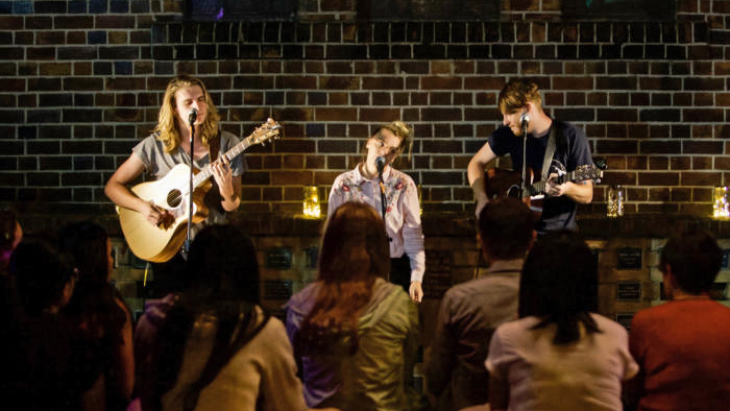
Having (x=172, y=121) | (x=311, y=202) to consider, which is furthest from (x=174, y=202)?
(x=311, y=202)

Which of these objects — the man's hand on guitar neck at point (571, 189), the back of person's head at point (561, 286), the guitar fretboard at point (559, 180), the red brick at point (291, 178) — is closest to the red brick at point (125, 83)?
the red brick at point (291, 178)

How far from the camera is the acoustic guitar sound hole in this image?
15.9 feet

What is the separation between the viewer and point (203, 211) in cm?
479

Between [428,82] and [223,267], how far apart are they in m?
3.63

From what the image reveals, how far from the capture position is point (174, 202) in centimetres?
487

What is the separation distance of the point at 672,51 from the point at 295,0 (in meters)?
3.01

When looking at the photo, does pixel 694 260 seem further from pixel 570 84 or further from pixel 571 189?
pixel 570 84

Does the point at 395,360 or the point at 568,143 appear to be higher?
the point at 568,143

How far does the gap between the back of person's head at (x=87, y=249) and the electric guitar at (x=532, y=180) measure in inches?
104

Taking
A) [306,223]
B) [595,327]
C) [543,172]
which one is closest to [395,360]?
[595,327]

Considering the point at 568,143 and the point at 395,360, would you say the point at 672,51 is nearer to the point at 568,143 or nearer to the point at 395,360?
the point at 568,143

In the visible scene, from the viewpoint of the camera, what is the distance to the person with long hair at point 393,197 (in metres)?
4.76

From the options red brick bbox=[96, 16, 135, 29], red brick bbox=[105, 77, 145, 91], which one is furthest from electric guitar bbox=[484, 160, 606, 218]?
red brick bbox=[96, 16, 135, 29]

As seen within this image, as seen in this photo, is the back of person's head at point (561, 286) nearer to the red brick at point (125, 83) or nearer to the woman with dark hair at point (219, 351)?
the woman with dark hair at point (219, 351)
